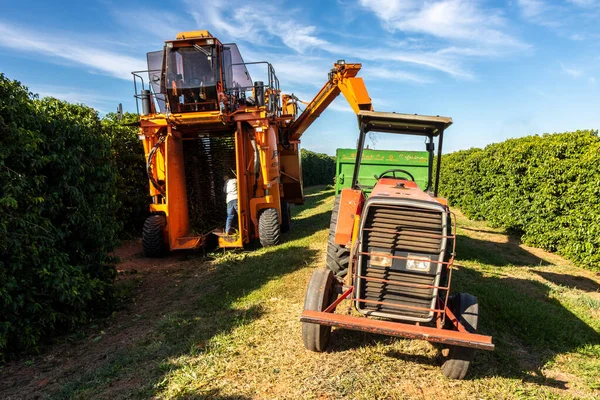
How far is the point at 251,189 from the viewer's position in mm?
8023

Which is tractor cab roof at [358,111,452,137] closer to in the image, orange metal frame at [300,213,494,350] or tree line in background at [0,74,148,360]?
orange metal frame at [300,213,494,350]

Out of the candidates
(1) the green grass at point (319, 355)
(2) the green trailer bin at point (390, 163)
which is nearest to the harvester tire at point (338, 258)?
(1) the green grass at point (319, 355)

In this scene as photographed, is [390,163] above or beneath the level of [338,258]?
above

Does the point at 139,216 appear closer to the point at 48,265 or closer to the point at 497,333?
the point at 48,265

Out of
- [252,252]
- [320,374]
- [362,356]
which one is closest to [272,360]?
[320,374]

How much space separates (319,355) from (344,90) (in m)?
6.36

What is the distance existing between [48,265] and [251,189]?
4.42 m

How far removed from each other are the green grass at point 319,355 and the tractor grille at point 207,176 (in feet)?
9.05

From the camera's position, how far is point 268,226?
791 cm

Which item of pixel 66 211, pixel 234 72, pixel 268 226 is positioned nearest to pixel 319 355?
pixel 66 211

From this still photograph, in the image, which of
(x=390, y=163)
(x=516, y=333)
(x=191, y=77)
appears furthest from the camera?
(x=390, y=163)

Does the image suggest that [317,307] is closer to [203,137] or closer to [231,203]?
[231,203]

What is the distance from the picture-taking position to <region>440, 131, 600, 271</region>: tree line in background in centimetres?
746

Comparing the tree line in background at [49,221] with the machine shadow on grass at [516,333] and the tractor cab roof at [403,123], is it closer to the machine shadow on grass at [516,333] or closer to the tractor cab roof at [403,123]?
the machine shadow on grass at [516,333]
